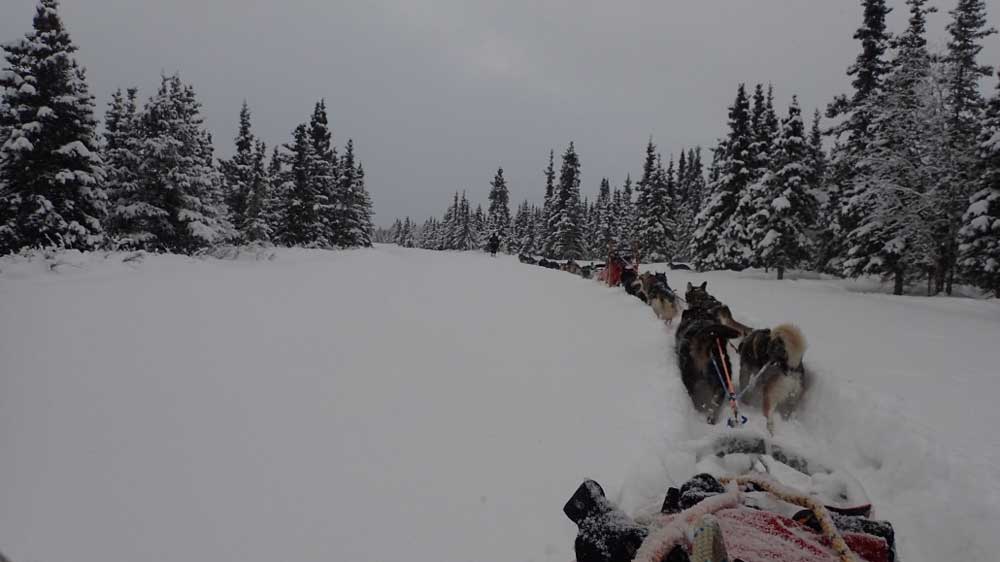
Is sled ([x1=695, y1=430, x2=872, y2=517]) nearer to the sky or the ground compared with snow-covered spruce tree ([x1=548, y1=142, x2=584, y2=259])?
nearer to the ground

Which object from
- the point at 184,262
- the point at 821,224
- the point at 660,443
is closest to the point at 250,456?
the point at 660,443

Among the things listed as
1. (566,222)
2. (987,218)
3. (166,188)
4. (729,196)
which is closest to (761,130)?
(729,196)

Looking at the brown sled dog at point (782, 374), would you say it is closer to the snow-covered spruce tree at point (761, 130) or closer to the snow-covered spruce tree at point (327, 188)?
the snow-covered spruce tree at point (761, 130)

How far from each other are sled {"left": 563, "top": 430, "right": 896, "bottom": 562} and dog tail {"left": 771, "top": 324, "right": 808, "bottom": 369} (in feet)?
9.23

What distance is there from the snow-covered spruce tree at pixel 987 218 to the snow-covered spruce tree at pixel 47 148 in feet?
83.0

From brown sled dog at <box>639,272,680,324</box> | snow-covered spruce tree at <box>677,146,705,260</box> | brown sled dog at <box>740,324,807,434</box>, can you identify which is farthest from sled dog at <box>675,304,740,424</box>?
snow-covered spruce tree at <box>677,146,705,260</box>

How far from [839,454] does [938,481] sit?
1051mm

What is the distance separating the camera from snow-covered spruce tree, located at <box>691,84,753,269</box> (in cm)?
2712

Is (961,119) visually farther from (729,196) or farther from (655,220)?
(655,220)

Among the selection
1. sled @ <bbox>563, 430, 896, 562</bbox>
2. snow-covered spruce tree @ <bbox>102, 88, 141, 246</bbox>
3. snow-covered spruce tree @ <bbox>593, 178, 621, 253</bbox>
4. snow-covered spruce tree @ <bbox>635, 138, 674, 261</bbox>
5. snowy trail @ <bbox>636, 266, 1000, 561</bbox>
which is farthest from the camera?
snow-covered spruce tree @ <bbox>593, 178, 621, 253</bbox>

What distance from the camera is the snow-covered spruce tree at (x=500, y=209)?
59.9m

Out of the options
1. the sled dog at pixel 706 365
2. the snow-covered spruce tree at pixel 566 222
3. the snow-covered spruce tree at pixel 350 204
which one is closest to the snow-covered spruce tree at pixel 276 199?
the snow-covered spruce tree at pixel 350 204

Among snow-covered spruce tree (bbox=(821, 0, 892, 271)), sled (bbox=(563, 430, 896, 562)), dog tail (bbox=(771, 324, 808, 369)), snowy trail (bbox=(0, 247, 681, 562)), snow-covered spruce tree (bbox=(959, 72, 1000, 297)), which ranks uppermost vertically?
snow-covered spruce tree (bbox=(821, 0, 892, 271))

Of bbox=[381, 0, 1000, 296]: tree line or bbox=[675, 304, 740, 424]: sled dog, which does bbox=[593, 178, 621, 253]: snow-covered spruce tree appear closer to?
bbox=[381, 0, 1000, 296]: tree line
